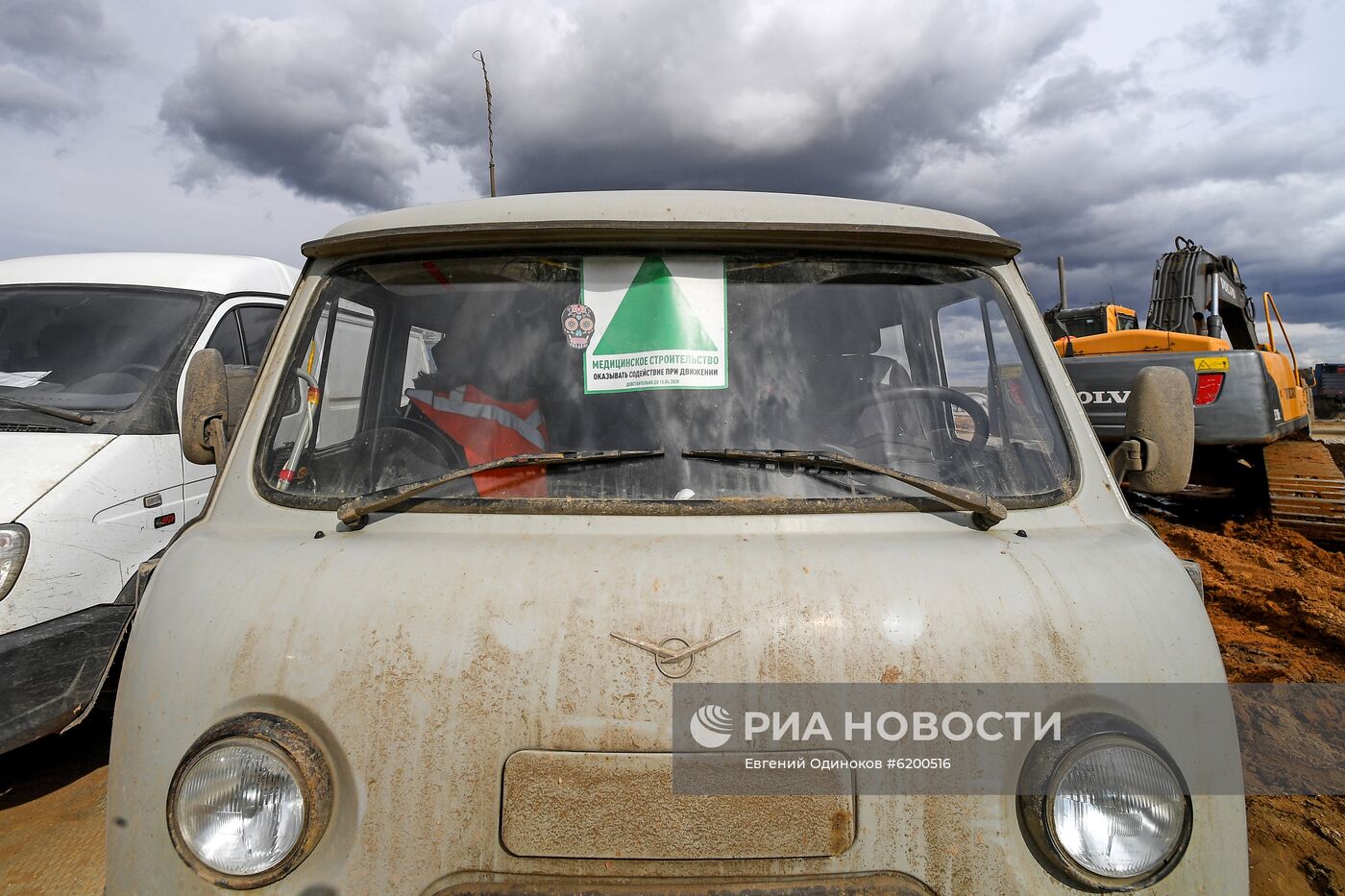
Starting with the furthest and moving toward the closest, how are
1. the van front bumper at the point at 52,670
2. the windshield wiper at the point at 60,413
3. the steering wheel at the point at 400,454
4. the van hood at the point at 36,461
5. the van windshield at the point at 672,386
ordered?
the windshield wiper at the point at 60,413
the van hood at the point at 36,461
the van front bumper at the point at 52,670
the steering wheel at the point at 400,454
the van windshield at the point at 672,386

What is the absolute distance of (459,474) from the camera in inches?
64.4

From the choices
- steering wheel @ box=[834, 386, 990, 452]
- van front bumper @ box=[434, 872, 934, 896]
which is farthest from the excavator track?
van front bumper @ box=[434, 872, 934, 896]

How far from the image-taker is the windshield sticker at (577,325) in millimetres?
1828

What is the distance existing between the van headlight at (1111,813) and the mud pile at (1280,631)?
1939mm

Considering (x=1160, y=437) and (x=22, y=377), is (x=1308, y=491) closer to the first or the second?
(x=1160, y=437)

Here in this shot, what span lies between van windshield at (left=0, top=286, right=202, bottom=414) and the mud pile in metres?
5.48

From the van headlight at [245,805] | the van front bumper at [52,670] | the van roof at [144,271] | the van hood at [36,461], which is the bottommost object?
the van front bumper at [52,670]

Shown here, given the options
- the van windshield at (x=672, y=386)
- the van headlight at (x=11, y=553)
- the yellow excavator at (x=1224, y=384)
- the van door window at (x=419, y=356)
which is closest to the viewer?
the van windshield at (x=672, y=386)

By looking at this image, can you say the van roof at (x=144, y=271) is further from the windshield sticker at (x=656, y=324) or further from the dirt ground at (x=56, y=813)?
the windshield sticker at (x=656, y=324)

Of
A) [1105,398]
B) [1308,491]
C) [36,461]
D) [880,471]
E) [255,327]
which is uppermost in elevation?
[255,327]

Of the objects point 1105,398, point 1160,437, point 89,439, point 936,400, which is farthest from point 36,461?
point 1105,398

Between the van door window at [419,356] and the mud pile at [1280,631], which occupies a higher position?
the van door window at [419,356]

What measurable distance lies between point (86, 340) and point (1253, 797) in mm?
6148

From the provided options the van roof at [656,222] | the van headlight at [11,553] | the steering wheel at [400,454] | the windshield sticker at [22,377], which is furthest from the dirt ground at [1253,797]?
the van roof at [656,222]
